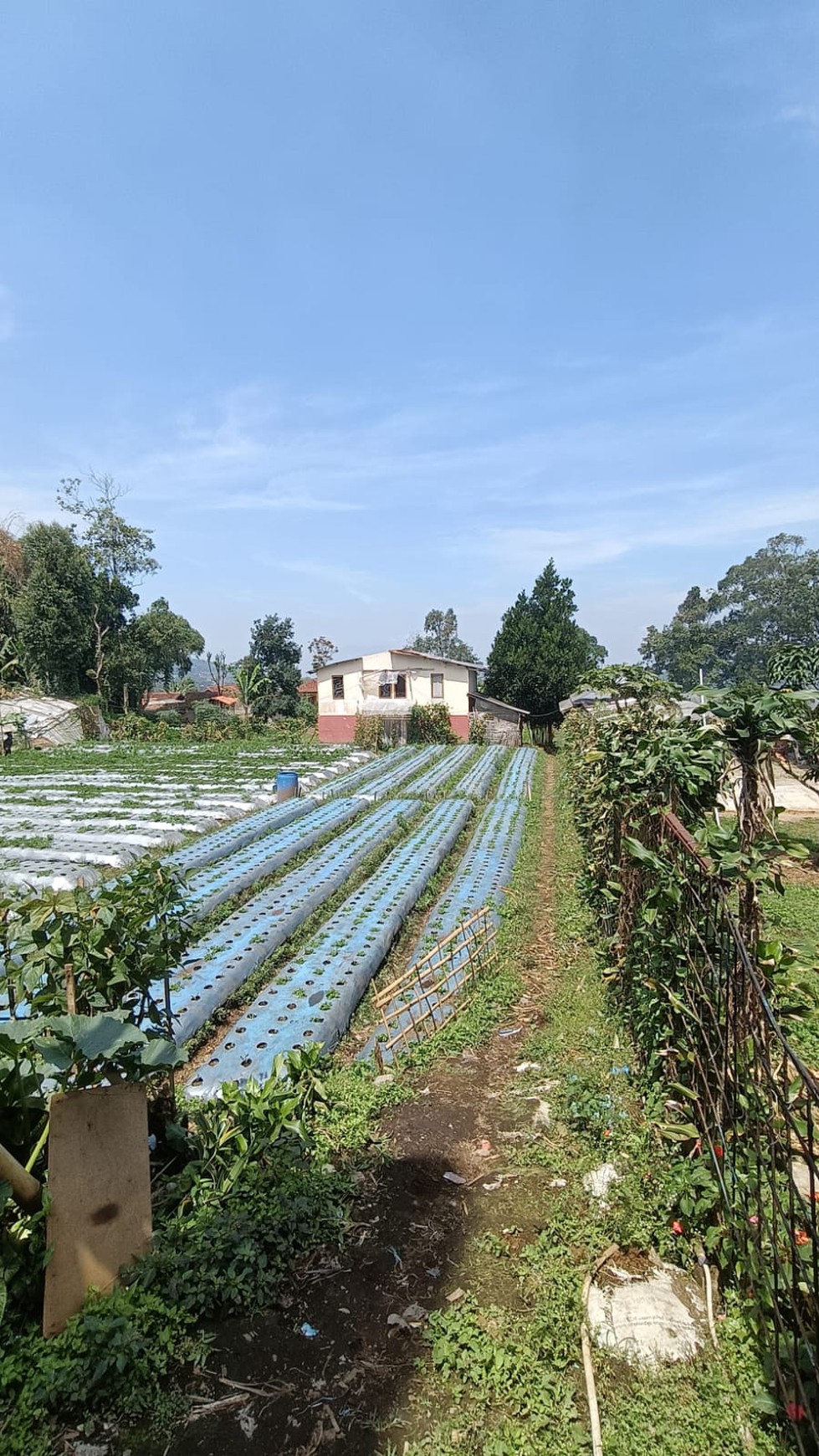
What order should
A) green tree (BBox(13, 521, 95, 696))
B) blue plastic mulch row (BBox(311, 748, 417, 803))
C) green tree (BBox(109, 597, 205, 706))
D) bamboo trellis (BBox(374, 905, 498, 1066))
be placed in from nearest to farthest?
bamboo trellis (BBox(374, 905, 498, 1066)) → blue plastic mulch row (BBox(311, 748, 417, 803)) → green tree (BBox(13, 521, 95, 696)) → green tree (BBox(109, 597, 205, 706))

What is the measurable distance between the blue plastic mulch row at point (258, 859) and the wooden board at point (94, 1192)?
136 inches

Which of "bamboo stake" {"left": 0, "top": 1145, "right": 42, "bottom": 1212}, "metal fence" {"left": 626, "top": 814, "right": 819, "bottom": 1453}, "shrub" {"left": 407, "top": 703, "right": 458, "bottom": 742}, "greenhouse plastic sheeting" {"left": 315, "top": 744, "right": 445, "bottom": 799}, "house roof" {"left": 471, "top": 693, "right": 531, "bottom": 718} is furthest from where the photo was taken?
"house roof" {"left": 471, "top": 693, "right": 531, "bottom": 718}

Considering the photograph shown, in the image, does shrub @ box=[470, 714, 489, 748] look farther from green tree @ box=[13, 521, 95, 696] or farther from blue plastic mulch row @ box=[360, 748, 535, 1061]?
green tree @ box=[13, 521, 95, 696]

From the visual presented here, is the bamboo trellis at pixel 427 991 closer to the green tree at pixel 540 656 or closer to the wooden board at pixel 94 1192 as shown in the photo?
the wooden board at pixel 94 1192

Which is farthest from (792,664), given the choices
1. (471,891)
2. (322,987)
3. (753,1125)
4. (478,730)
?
(478,730)

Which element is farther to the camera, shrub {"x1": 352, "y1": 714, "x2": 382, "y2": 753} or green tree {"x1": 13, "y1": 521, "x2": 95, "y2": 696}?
green tree {"x1": 13, "y1": 521, "x2": 95, "y2": 696}

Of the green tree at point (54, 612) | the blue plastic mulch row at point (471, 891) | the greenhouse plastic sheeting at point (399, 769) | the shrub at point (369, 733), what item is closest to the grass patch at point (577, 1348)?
the blue plastic mulch row at point (471, 891)

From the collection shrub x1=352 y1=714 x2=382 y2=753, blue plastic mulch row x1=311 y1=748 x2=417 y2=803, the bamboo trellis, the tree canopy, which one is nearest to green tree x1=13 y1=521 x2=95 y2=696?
shrub x1=352 y1=714 x2=382 y2=753

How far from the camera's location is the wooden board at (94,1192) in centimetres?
226

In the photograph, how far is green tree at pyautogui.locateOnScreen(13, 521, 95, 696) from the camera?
3077cm

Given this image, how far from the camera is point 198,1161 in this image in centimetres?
297

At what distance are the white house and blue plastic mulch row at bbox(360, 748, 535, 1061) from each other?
14.6m

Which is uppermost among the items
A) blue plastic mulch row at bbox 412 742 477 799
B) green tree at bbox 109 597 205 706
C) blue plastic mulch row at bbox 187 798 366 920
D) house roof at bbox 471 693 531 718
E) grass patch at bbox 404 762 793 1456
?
green tree at bbox 109 597 205 706

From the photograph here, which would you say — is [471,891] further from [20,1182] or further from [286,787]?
[286,787]
